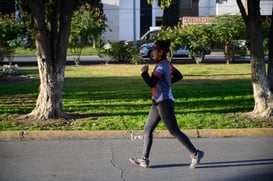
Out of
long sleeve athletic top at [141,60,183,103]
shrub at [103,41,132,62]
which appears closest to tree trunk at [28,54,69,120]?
long sleeve athletic top at [141,60,183,103]

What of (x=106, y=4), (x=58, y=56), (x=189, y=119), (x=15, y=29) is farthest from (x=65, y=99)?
(x=106, y=4)

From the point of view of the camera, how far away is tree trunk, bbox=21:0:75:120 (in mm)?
9695

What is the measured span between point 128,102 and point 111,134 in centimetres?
337

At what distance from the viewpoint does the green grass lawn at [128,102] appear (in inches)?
372

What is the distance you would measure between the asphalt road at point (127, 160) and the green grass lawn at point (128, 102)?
89 cm

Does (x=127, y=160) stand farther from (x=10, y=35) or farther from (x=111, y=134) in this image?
(x=10, y=35)

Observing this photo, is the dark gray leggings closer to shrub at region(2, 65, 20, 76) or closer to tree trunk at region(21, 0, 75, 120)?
tree trunk at region(21, 0, 75, 120)

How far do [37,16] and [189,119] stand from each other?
3439 mm

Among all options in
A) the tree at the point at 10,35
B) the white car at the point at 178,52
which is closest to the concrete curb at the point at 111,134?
the tree at the point at 10,35

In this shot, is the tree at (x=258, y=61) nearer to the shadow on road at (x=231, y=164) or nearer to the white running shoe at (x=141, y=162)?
the shadow on road at (x=231, y=164)

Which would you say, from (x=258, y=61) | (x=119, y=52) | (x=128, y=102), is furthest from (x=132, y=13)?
(x=258, y=61)

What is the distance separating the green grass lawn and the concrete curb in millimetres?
308

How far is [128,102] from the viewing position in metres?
12.1

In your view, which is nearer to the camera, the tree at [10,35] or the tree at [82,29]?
the tree at [10,35]
